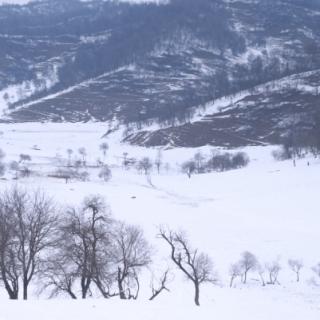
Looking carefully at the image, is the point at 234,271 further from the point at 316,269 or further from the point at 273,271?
the point at 316,269

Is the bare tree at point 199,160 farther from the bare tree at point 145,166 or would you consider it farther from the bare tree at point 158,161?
the bare tree at point 145,166

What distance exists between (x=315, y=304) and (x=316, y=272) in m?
17.2

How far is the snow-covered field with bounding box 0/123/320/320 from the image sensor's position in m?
19.8

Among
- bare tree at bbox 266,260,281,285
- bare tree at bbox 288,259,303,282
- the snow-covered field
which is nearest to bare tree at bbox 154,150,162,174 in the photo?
the snow-covered field

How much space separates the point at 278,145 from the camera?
7141 inches

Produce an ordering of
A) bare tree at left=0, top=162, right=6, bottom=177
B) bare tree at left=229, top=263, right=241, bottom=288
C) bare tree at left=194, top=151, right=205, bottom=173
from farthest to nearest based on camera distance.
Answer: bare tree at left=194, top=151, right=205, bottom=173
bare tree at left=0, top=162, right=6, bottom=177
bare tree at left=229, top=263, right=241, bottom=288

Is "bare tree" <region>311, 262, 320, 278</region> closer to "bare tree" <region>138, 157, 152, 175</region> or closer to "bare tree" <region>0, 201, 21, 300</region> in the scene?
"bare tree" <region>0, 201, 21, 300</region>

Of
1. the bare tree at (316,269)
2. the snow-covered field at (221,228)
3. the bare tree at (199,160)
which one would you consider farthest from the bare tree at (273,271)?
the bare tree at (199,160)

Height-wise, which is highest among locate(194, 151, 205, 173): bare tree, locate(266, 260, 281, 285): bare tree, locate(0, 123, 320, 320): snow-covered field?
locate(194, 151, 205, 173): bare tree

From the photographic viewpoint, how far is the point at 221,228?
241ft

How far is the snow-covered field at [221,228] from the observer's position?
19.8 m

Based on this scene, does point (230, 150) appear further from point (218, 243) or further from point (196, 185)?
point (218, 243)

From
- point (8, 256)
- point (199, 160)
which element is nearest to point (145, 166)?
point (199, 160)

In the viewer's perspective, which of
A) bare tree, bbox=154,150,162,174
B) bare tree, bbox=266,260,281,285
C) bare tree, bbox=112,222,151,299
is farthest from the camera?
bare tree, bbox=154,150,162,174
